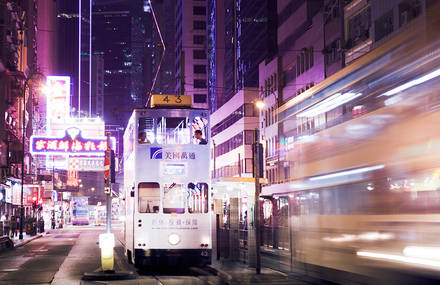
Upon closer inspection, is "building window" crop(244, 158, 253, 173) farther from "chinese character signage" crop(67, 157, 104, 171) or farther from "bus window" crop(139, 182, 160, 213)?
"bus window" crop(139, 182, 160, 213)

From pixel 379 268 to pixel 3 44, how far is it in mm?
49020

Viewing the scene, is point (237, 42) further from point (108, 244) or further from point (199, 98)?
point (108, 244)

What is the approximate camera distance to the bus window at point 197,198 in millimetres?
20766

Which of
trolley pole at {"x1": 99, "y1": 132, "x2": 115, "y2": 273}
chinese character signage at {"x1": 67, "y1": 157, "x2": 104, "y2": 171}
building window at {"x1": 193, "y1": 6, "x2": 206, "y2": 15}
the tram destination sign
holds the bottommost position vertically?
trolley pole at {"x1": 99, "y1": 132, "x2": 115, "y2": 273}

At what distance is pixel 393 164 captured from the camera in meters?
8.88

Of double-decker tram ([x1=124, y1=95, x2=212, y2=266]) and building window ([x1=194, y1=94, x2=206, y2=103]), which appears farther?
building window ([x1=194, y1=94, x2=206, y2=103])

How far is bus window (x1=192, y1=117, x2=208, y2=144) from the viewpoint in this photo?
2085 centimetres

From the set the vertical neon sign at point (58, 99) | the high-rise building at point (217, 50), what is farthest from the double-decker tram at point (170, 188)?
the high-rise building at point (217, 50)

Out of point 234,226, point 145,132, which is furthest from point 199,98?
point 145,132

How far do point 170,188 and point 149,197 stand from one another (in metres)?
0.73

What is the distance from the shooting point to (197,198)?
2080 cm

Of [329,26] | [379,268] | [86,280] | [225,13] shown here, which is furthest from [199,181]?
[225,13]

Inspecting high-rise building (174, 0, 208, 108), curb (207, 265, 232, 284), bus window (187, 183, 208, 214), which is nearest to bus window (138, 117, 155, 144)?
bus window (187, 183, 208, 214)

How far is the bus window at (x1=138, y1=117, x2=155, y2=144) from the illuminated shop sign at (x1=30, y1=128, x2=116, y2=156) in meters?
31.3
